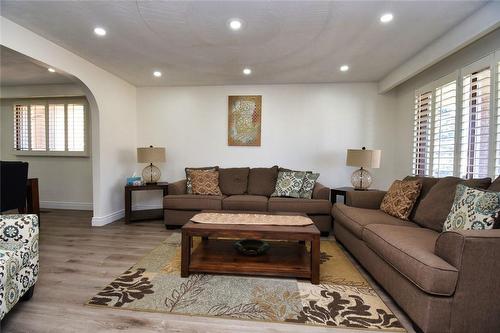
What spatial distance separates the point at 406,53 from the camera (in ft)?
10.2

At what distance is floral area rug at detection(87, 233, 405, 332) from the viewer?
5.69 feet

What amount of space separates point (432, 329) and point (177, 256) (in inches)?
89.9

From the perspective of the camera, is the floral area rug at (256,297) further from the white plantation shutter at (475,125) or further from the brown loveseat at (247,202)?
the white plantation shutter at (475,125)

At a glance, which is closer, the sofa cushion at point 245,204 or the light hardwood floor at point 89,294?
the light hardwood floor at point 89,294

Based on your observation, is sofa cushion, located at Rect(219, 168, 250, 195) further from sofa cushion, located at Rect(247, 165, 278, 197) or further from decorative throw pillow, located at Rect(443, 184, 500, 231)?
decorative throw pillow, located at Rect(443, 184, 500, 231)

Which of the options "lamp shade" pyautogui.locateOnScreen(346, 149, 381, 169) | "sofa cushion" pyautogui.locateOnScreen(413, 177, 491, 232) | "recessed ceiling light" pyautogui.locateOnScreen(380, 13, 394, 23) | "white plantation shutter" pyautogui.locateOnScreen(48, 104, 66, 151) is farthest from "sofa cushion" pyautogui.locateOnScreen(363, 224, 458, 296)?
"white plantation shutter" pyautogui.locateOnScreen(48, 104, 66, 151)

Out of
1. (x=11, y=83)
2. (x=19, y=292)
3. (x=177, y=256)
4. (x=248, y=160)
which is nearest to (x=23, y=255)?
(x=19, y=292)

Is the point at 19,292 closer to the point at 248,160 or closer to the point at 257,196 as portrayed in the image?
the point at 257,196

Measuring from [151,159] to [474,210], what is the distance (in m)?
4.04

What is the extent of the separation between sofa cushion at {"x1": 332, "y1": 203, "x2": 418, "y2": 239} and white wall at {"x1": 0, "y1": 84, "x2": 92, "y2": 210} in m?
4.78

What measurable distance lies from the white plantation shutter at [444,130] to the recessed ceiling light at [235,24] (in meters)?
2.54

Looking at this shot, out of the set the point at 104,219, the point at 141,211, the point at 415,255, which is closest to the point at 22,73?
the point at 104,219

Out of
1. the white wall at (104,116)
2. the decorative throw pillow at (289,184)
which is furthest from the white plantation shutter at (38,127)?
the decorative throw pillow at (289,184)

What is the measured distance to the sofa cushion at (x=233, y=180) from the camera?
4148 mm
